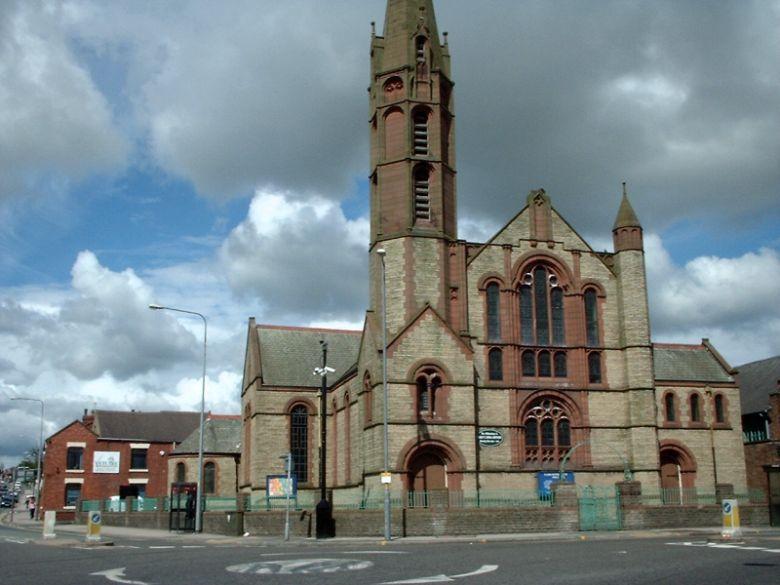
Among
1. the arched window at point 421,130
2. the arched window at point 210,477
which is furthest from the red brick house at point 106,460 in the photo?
the arched window at point 421,130

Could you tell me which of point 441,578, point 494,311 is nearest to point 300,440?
point 494,311

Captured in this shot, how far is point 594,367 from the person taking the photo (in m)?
43.0

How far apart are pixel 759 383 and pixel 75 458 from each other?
2165 inches

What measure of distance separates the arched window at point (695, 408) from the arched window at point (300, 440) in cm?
2201

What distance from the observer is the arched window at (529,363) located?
139ft

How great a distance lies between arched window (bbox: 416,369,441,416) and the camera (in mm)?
38719

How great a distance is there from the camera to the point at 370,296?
43312 mm

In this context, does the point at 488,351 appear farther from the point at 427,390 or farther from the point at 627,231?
the point at 627,231

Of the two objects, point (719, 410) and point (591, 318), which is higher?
point (591, 318)

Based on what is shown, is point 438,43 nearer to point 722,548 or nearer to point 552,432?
point 552,432

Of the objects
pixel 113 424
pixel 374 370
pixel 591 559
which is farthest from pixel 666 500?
pixel 113 424

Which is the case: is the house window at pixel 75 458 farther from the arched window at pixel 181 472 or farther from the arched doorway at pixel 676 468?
the arched doorway at pixel 676 468

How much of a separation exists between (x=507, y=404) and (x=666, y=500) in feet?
27.6

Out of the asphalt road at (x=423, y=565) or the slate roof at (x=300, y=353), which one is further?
the slate roof at (x=300, y=353)
